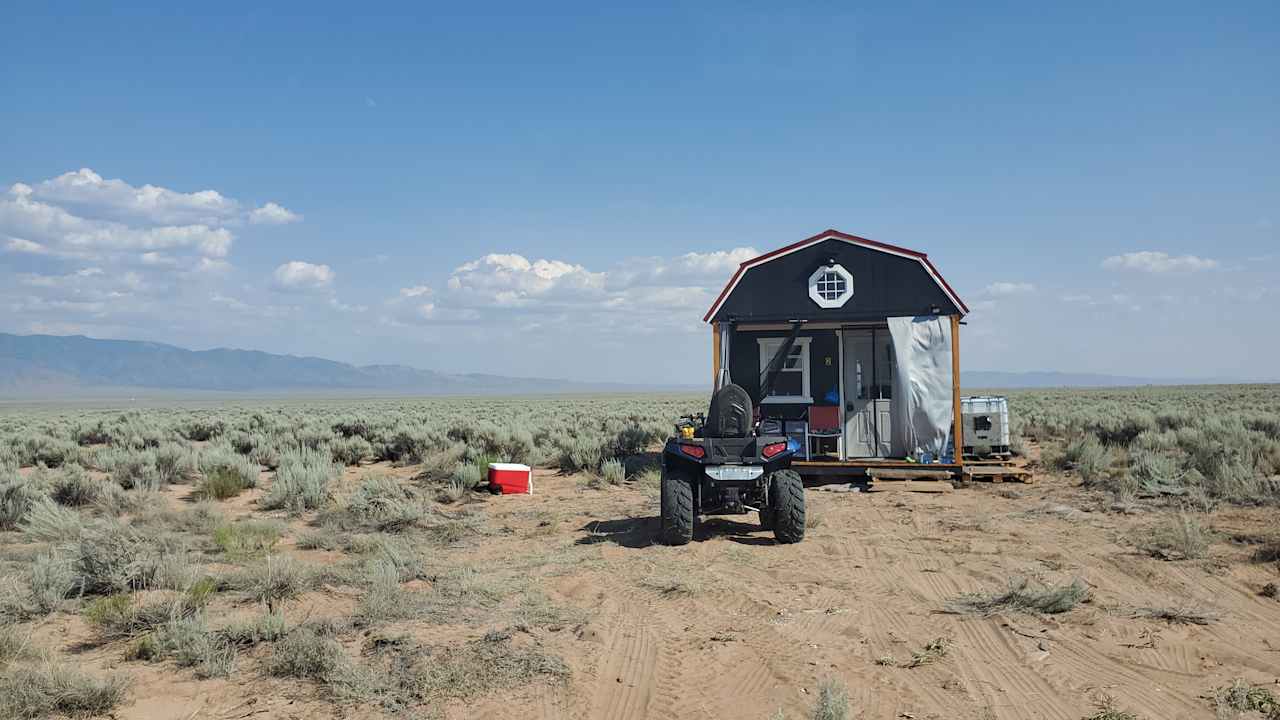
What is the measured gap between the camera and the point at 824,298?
49.3ft

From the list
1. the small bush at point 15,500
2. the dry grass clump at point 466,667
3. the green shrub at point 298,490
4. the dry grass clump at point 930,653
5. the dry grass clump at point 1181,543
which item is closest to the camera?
the dry grass clump at point 466,667

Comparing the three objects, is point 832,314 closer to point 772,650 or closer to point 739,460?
point 739,460

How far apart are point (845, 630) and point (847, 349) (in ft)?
34.1

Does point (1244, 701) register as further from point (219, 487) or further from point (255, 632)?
point (219, 487)

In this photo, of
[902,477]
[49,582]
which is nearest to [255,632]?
[49,582]

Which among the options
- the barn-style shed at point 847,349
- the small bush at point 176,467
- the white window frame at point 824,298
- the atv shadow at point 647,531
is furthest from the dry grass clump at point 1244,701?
the small bush at point 176,467

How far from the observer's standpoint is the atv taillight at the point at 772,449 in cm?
920

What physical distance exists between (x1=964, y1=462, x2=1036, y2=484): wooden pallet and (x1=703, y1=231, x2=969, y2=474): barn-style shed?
331 millimetres

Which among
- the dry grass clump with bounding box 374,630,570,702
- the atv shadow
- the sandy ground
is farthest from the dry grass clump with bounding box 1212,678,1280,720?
the atv shadow

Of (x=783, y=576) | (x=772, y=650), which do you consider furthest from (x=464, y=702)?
(x=783, y=576)

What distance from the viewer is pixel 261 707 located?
4.85 m

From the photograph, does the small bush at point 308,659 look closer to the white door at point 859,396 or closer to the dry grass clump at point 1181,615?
the dry grass clump at point 1181,615

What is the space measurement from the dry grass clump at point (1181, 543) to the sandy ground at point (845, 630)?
194 mm

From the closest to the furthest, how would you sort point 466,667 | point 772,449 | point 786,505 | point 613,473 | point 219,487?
1. point 466,667
2. point 786,505
3. point 772,449
4. point 219,487
5. point 613,473
